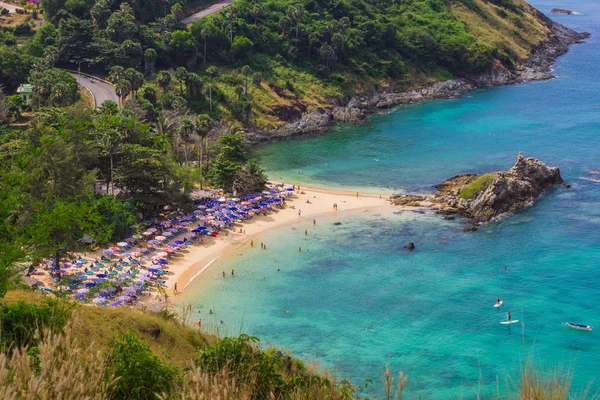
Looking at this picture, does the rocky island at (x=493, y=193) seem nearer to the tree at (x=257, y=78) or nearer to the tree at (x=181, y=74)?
the tree at (x=181, y=74)

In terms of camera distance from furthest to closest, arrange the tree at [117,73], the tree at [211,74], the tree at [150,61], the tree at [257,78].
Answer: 1. the tree at [257,78]
2. the tree at [150,61]
3. the tree at [211,74]
4. the tree at [117,73]

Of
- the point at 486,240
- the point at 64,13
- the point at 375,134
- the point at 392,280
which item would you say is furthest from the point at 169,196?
the point at 64,13

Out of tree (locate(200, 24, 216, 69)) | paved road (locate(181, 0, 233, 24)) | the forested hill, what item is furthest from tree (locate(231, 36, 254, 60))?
paved road (locate(181, 0, 233, 24))

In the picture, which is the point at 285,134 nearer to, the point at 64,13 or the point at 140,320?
the point at 64,13

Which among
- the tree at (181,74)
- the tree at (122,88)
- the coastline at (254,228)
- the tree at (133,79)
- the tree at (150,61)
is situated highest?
the tree at (150,61)

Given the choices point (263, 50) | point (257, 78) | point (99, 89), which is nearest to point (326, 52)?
point (263, 50)

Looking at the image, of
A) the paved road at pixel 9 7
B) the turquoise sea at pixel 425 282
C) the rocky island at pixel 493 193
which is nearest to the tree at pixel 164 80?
the turquoise sea at pixel 425 282

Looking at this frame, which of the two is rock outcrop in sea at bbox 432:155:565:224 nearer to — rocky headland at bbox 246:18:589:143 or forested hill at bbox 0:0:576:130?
rocky headland at bbox 246:18:589:143

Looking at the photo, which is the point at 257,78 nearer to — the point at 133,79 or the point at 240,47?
the point at 240,47
